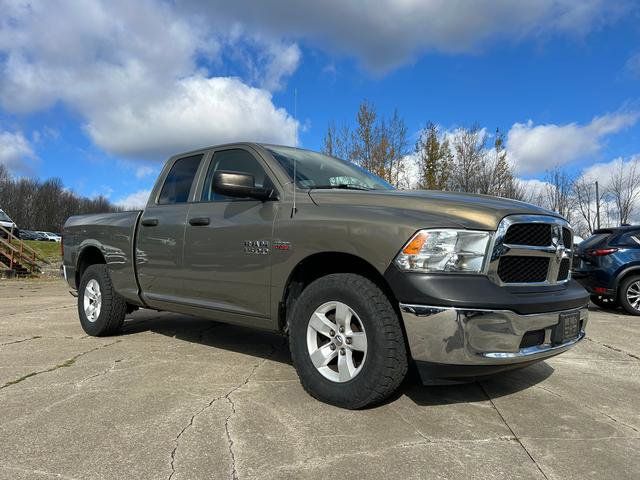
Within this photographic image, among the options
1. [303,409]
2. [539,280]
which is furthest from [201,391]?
[539,280]

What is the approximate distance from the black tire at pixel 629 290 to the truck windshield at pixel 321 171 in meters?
5.89

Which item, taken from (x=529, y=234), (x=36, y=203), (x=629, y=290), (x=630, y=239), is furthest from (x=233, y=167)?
(x=36, y=203)

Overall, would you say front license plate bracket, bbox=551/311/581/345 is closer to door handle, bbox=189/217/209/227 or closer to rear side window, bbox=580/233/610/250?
door handle, bbox=189/217/209/227

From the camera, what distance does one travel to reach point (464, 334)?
2781 millimetres

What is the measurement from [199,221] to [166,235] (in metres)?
0.53

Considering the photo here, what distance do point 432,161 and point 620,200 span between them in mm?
15846

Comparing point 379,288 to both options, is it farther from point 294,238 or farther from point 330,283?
point 294,238

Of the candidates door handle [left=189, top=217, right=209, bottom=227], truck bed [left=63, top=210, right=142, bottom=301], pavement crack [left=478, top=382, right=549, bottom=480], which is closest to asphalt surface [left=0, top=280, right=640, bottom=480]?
pavement crack [left=478, top=382, right=549, bottom=480]

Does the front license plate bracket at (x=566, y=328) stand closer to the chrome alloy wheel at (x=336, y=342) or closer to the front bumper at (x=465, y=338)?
the front bumper at (x=465, y=338)

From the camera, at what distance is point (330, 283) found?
129 inches

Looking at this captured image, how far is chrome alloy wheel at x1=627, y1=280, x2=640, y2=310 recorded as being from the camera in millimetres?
8398

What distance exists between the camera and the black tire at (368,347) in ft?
9.73

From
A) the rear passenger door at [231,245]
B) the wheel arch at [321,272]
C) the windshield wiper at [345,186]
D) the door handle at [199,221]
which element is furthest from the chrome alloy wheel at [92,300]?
the windshield wiper at [345,186]

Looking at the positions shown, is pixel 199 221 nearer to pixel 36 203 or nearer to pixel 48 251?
pixel 48 251
